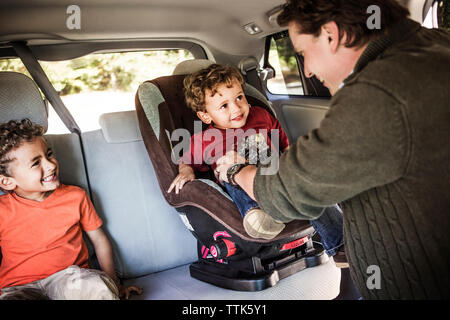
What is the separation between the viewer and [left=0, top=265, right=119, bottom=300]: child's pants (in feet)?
5.72

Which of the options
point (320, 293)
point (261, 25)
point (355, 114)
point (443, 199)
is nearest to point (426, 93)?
point (355, 114)

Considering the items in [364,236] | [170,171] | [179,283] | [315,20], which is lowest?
[179,283]

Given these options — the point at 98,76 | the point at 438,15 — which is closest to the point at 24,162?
the point at 438,15

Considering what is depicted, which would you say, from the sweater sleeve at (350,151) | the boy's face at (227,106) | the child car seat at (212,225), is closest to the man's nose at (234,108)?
the boy's face at (227,106)

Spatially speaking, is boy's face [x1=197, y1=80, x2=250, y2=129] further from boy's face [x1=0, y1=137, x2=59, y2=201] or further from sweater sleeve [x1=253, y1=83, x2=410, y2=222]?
sweater sleeve [x1=253, y1=83, x2=410, y2=222]

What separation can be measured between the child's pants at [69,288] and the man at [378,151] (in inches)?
36.2

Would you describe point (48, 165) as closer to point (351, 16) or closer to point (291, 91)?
point (351, 16)

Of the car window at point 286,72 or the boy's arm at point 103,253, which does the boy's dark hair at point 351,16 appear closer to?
the boy's arm at point 103,253

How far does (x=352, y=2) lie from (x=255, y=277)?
134cm

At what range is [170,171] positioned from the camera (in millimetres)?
2107

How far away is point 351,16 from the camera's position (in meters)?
1.18

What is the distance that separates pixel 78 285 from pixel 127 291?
0.39 meters

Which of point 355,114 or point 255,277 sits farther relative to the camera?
point 255,277
